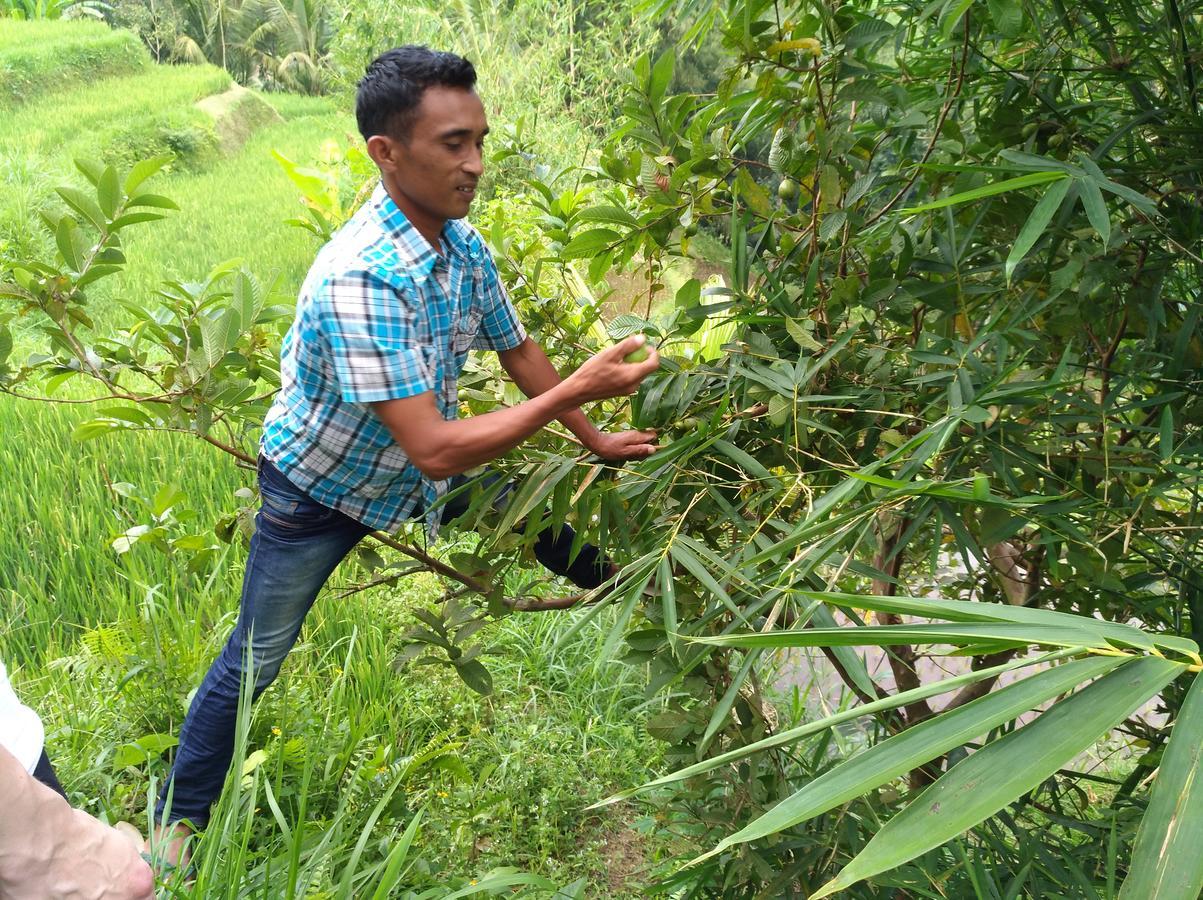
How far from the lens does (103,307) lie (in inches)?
242

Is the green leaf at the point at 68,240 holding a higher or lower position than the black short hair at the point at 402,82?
lower

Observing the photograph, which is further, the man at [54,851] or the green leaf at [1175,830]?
the man at [54,851]

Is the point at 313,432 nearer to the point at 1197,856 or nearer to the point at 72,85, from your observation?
the point at 1197,856

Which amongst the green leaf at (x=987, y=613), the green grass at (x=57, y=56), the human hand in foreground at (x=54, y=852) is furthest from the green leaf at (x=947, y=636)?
the green grass at (x=57, y=56)

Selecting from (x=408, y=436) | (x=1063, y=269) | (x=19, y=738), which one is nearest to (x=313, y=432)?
(x=408, y=436)

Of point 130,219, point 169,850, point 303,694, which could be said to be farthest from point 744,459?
point 303,694

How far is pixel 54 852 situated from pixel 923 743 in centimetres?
82

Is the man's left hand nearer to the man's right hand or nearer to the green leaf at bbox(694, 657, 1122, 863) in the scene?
Result: the man's right hand

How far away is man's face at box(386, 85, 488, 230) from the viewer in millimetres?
1549

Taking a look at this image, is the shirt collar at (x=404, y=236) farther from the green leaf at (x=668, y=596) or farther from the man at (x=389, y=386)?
the green leaf at (x=668, y=596)

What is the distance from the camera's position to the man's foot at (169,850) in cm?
161

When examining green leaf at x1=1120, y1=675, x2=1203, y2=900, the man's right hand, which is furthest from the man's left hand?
green leaf at x1=1120, y1=675, x2=1203, y2=900

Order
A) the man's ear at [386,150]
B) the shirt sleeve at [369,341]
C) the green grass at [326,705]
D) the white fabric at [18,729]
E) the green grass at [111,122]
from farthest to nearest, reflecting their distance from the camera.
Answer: the green grass at [111,122]
the green grass at [326,705]
the man's ear at [386,150]
the shirt sleeve at [369,341]
the white fabric at [18,729]

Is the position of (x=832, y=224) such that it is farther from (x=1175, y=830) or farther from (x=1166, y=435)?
(x=1175, y=830)
